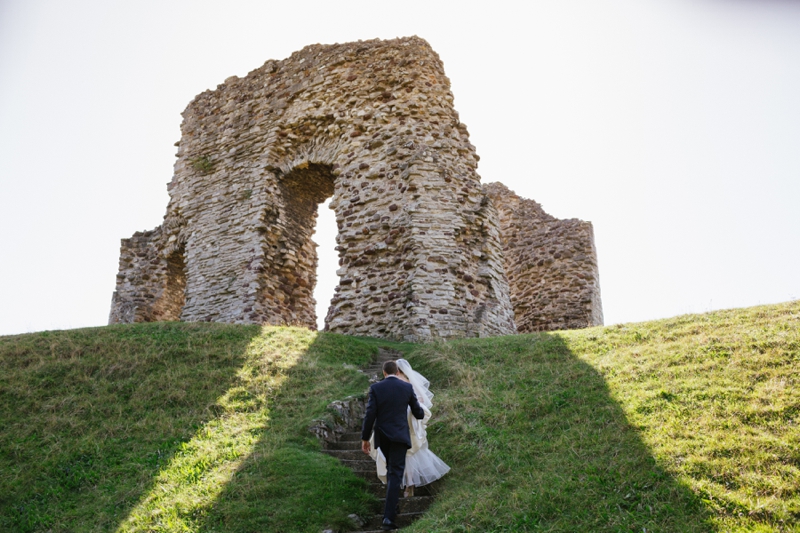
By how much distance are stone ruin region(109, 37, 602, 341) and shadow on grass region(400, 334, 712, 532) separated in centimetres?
374

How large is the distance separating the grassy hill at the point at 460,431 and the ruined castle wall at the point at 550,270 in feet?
23.4

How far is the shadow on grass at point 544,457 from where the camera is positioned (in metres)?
4.37

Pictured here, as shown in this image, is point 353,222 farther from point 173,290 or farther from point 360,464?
point 360,464

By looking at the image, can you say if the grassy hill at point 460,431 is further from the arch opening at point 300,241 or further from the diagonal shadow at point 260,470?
the arch opening at point 300,241

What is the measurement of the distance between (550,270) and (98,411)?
12.9m

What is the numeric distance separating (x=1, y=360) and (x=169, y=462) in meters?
4.78

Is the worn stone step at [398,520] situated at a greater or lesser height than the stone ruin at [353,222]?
lesser

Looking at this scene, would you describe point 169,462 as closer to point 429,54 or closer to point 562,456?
point 562,456

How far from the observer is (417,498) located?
5.70 m

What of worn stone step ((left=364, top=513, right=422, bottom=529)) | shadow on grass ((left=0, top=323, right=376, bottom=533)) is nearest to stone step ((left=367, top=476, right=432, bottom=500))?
shadow on grass ((left=0, top=323, right=376, bottom=533))

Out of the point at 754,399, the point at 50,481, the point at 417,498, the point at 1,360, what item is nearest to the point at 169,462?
the point at 50,481

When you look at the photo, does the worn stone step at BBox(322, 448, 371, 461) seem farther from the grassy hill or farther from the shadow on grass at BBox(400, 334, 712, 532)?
the shadow on grass at BBox(400, 334, 712, 532)

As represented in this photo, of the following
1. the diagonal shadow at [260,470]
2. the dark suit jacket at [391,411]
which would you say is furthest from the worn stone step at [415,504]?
the dark suit jacket at [391,411]

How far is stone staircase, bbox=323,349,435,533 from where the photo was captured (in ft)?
17.6
